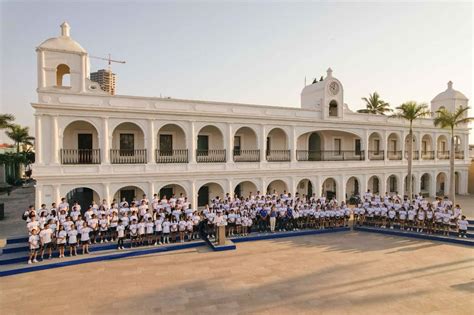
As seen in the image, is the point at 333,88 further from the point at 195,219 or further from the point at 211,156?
the point at 195,219

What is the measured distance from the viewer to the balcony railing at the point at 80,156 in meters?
16.7

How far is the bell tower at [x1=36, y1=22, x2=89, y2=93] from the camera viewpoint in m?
16.0

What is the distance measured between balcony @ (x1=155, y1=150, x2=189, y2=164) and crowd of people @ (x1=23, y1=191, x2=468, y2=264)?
12.6 feet

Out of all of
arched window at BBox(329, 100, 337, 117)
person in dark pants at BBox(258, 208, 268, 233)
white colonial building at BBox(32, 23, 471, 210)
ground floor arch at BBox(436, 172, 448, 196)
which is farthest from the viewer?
ground floor arch at BBox(436, 172, 448, 196)

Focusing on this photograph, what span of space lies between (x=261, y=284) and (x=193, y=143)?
1176 cm

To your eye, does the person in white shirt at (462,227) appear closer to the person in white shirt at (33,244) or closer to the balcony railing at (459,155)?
the person in white shirt at (33,244)

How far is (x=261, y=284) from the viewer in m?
9.39

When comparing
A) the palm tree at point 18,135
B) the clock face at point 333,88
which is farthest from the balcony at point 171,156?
the palm tree at point 18,135

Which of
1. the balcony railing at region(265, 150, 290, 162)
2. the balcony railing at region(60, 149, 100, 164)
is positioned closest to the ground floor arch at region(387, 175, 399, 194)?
the balcony railing at region(265, 150, 290, 162)

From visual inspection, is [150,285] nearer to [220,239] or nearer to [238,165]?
[220,239]

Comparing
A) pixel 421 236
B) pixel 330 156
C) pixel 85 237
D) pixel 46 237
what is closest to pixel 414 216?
pixel 421 236

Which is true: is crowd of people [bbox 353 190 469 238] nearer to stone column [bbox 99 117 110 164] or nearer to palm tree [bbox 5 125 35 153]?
stone column [bbox 99 117 110 164]

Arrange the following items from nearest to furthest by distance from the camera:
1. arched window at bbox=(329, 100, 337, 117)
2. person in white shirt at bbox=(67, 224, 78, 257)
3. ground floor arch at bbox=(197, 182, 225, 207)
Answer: person in white shirt at bbox=(67, 224, 78, 257), ground floor arch at bbox=(197, 182, 225, 207), arched window at bbox=(329, 100, 337, 117)

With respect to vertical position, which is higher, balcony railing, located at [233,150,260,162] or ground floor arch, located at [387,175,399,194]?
balcony railing, located at [233,150,260,162]
